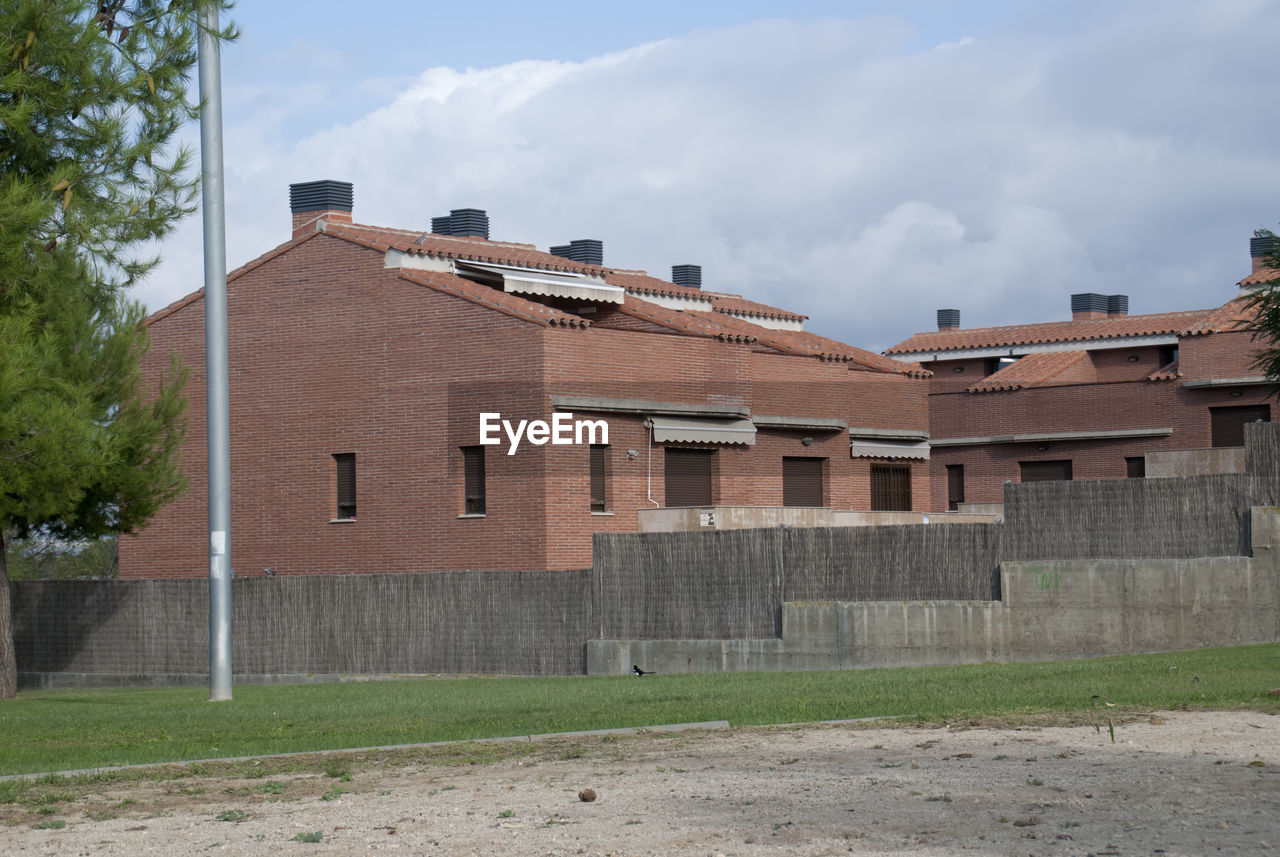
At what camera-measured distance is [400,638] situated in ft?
93.9

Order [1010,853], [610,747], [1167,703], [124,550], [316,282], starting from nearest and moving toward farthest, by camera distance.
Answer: [1010,853]
[610,747]
[1167,703]
[316,282]
[124,550]

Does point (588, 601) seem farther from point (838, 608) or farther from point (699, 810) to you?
point (699, 810)

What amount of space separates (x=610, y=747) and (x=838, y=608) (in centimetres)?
1198

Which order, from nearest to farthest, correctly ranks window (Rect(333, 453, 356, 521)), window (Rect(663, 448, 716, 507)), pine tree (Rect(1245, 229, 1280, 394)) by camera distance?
pine tree (Rect(1245, 229, 1280, 394)) < window (Rect(663, 448, 716, 507)) < window (Rect(333, 453, 356, 521))

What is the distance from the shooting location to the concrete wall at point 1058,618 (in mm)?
20812

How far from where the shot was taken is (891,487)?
40.4m

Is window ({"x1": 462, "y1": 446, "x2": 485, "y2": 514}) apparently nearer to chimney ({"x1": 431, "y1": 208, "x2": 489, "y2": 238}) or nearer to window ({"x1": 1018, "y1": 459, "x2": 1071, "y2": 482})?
chimney ({"x1": 431, "y1": 208, "x2": 489, "y2": 238})

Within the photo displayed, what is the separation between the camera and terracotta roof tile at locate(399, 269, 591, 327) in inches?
1233

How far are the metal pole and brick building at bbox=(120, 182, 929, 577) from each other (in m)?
11.3

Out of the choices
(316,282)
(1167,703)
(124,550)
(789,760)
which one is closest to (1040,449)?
(316,282)

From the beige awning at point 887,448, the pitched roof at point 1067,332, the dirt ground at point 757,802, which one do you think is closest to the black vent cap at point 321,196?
the beige awning at point 887,448

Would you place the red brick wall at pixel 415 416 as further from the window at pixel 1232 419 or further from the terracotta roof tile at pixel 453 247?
the window at pixel 1232 419

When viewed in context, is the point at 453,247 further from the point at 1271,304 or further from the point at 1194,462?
the point at 1271,304

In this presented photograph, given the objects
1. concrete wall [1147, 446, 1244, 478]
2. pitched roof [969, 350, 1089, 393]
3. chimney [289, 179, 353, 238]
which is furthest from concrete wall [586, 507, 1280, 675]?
pitched roof [969, 350, 1089, 393]
